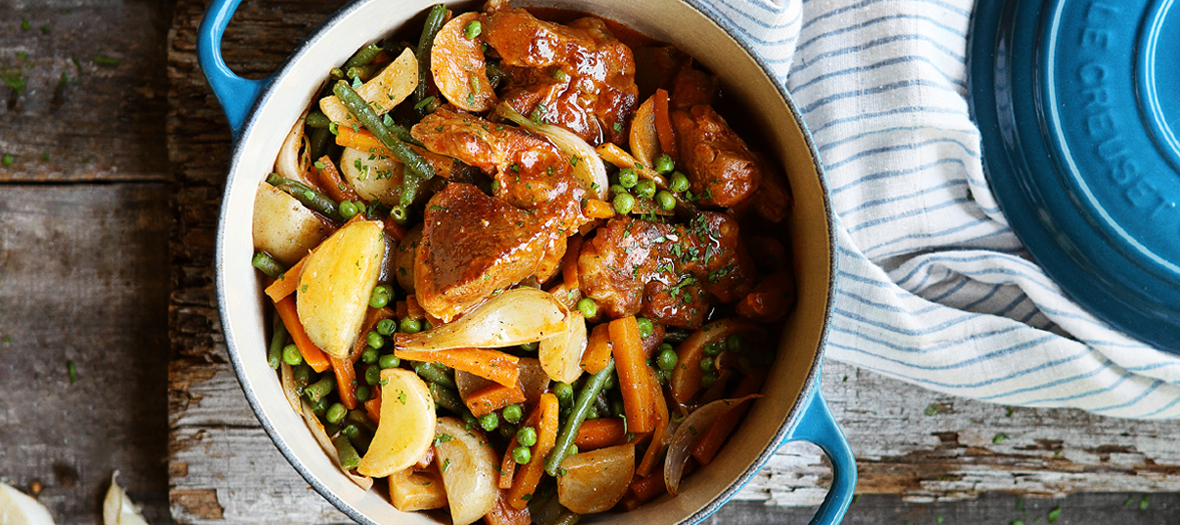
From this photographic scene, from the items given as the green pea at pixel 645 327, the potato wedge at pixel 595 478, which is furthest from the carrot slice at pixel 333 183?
→ the potato wedge at pixel 595 478

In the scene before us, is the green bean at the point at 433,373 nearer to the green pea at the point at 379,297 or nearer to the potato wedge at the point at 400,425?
the potato wedge at the point at 400,425

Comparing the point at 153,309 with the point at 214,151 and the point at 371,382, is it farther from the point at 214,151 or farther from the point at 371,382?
the point at 371,382

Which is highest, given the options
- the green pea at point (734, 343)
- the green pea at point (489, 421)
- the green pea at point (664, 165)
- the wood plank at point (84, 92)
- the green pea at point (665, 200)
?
the green pea at point (664, 165)

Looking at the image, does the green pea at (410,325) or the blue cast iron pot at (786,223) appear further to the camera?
the green pea at (410,325)

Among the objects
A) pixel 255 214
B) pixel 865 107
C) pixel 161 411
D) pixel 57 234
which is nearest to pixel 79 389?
pixel 161 411

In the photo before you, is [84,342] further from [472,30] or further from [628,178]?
[628,178]

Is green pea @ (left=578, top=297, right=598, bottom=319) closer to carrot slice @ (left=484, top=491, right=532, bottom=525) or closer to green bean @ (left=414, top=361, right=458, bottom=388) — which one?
green bean @ (left=414, top=361, right=458, bottom=388)

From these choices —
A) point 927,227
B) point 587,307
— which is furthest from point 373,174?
point 927,227

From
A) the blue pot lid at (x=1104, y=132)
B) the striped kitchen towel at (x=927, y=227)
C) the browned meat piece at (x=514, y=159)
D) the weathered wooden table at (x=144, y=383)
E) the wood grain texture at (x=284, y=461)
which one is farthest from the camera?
the weathered wooden table at (x=144, y=383)
